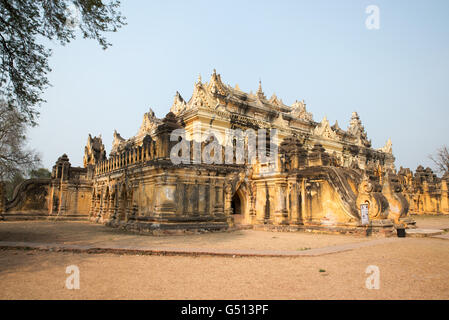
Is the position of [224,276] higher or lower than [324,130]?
lower

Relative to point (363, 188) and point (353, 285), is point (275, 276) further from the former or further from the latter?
point (363, 188)

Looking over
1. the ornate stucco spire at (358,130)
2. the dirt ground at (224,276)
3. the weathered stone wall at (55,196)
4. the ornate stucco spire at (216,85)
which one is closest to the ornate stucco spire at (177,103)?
the ornate stucco spire at (216,85)

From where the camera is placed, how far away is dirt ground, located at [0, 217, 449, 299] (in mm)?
4547

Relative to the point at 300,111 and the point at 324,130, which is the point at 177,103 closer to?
the point at 300,111

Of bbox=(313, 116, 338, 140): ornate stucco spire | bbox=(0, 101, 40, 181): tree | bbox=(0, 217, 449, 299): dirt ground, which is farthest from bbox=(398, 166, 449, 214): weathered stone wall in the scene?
bbox=(0, 101, 40, 181): tree

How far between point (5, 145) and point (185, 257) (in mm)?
31212

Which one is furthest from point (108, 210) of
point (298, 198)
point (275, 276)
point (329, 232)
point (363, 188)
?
point (275, 276)

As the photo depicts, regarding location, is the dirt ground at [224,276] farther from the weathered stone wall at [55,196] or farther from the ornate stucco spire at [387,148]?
the ornate stucco spire at [387,148]

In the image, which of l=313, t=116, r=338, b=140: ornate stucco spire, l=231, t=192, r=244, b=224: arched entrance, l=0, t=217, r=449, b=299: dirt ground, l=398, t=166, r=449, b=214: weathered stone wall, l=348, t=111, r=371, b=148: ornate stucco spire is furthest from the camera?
l=348, t=111, r=371, b=148: ornate stucco spire

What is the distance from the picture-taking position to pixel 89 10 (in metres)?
10.5

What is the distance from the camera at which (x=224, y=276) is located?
5.62 metres

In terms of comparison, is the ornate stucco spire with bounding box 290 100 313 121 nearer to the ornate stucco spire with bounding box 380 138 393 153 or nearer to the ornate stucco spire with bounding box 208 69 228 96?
the ornate stucco spire with bounding box 208 69 228 96

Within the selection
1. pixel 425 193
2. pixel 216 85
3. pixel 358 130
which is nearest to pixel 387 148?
pixel 358 130

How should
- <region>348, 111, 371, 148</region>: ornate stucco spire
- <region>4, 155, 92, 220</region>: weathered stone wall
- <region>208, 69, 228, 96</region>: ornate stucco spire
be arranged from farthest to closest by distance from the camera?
1. <region>348, 111, 371, 148</region>: ornate stucco spire
2. <region>208, 69, 228, 96</region>: ornate stucco spire
3. <region>4, 155, 92, 220</region>: weathered stone wall
